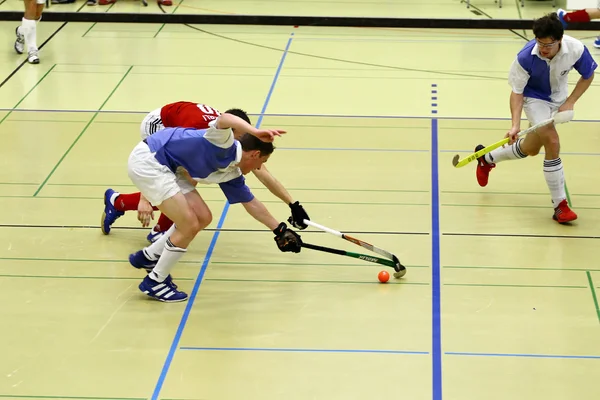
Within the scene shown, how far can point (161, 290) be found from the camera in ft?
17.8

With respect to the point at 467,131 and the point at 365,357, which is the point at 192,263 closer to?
the point at 365,357

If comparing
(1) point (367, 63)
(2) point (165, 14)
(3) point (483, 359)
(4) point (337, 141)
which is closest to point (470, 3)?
(1) point (367, 63)

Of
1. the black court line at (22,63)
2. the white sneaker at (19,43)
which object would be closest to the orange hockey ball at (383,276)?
the black court line at (22,63)

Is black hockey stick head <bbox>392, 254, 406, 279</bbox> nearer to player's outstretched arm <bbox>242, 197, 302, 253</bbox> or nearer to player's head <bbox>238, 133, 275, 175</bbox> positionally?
player's outstretched arm <bbox>242, 197, 302, 253</bbox>

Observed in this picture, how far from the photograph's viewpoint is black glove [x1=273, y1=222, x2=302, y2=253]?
5.47 meters

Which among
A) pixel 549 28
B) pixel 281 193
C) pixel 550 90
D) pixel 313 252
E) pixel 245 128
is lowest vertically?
pixel 313 252

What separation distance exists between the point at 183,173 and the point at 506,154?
2.59m

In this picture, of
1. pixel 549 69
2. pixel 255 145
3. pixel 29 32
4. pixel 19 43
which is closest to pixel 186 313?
pixel 255 145

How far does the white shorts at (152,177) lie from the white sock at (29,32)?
514 centimetres

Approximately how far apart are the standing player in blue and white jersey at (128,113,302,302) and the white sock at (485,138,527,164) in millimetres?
2065

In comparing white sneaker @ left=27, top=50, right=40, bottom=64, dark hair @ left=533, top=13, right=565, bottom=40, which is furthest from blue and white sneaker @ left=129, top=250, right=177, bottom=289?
white sneaker @ left=27, top=50, right=40, bottom=64

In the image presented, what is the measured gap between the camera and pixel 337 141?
310 inches

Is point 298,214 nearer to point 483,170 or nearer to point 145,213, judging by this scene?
point 145,213

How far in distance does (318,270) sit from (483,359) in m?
1.34
